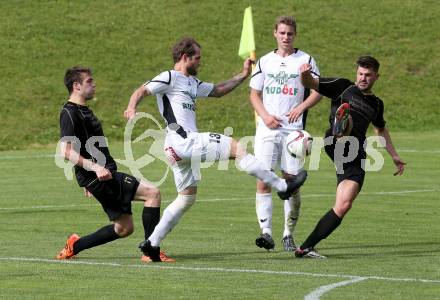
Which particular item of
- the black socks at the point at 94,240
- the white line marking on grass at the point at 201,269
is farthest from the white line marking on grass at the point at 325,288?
the black socks at the point at 94,240

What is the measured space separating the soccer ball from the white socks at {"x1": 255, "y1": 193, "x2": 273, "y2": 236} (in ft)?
2.01

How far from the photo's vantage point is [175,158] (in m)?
12.8

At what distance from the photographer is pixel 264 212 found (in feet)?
46.1

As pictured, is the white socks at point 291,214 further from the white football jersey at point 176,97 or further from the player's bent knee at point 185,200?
the white football jersey at point 176,97

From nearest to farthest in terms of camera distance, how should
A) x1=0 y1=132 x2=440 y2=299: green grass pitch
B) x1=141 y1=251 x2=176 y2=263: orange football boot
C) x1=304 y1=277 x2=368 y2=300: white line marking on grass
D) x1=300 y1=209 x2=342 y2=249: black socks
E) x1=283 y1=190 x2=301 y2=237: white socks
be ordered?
x1=304 y1=277 x2=368 y2=300: white line marking on grass < x1=0 y1=132 x2=440 y2=299: green grass pitch < x1=141 y1=251 x2=176 y2=263: orange football boot < x1=300 y1=209 x2=342 y2=249: black socks < x1=283 y1=190 x2=301 y2=237: white socks

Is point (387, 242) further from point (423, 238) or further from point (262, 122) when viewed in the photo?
point (262, 122)

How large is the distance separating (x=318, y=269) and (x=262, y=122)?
2.58 m

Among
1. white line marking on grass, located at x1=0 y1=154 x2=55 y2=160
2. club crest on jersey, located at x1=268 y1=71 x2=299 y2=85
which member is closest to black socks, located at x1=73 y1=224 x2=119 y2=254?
club crest on jersey, located at x1=268 y1=71 x2=299 y2=85

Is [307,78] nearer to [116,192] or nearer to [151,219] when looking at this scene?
[151,219]

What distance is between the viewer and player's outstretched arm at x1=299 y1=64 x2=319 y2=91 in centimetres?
1286

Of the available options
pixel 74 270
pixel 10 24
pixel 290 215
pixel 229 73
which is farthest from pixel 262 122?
pixel 10 24

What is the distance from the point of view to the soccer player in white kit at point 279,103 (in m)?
14.0

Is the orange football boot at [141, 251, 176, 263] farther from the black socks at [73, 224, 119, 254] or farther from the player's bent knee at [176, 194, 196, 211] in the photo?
the player's bent knee at [176, 194, 196, 211]

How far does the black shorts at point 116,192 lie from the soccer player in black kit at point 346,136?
1.91 meters
